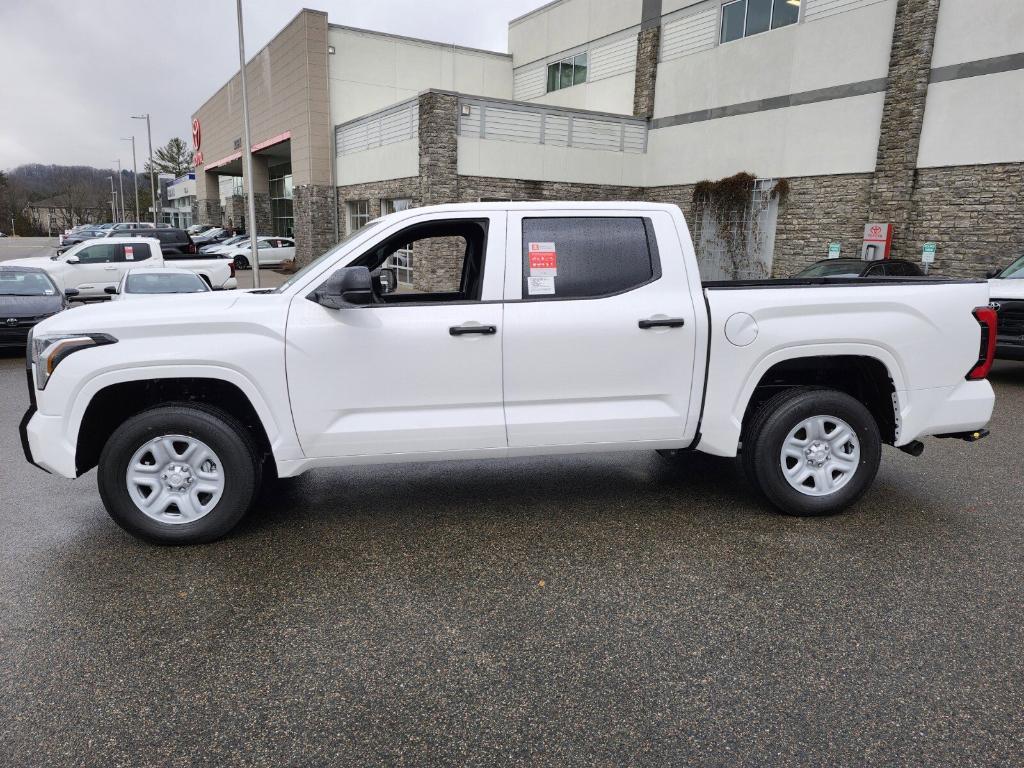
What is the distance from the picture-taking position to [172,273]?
1203cm

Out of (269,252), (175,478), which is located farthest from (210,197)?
(175,478)

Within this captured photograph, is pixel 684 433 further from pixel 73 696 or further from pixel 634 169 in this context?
pixel 634 169

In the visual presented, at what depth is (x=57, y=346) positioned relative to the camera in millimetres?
3998

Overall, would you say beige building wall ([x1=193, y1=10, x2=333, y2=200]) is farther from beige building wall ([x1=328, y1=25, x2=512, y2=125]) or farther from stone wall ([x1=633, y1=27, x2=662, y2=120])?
stone wall ([x1=633, y1=27, x2=662, y2=120])

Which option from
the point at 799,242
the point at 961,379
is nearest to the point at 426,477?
the point at 961,379

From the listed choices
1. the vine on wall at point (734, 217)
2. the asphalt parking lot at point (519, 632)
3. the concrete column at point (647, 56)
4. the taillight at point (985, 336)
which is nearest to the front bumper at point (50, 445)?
the asphalt parking lot at point (519, 632)

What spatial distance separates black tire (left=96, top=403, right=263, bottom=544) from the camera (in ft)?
13.3

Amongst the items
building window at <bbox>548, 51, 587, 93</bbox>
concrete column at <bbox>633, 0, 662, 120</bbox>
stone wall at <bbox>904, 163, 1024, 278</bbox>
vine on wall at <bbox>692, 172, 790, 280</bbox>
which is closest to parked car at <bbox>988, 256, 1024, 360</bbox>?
stone wall at <bbox>904, 163, 1024, 278</bbox>

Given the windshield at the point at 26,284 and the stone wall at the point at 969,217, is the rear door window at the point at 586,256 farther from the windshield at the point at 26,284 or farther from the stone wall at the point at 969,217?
the stone wall at the point at 969,217

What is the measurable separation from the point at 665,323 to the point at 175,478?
3072 mm

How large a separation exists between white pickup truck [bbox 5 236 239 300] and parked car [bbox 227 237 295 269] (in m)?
14.5

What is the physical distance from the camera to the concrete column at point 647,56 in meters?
22.5

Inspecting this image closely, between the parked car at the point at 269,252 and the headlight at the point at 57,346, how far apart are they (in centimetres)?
2990

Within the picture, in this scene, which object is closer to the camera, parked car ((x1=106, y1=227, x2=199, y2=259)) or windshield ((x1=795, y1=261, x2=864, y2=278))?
windshield ((x1=795, y1=261, x2=864, y2=278))
